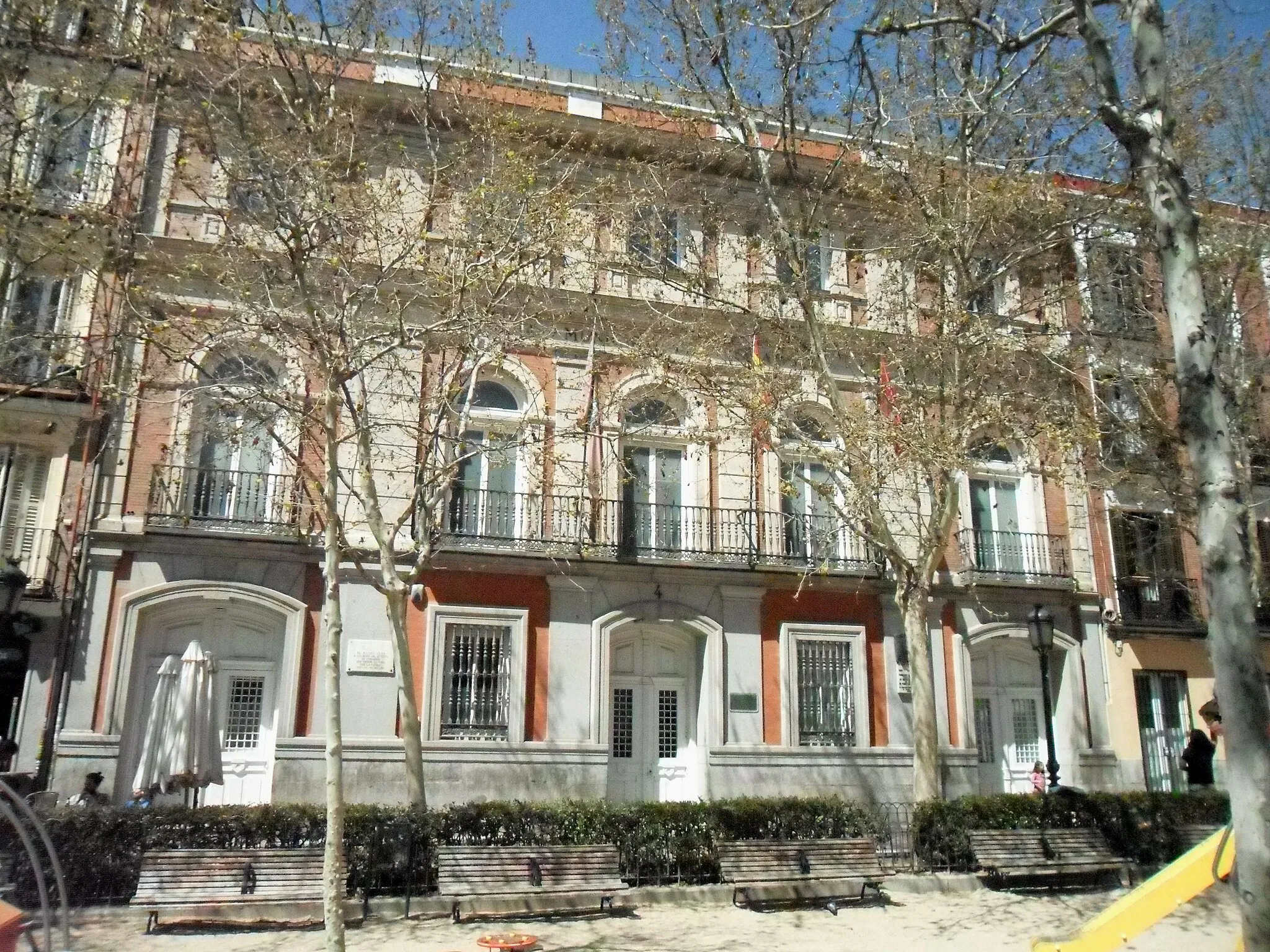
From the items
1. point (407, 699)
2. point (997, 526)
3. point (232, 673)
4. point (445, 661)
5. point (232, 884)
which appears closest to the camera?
point (232, 884)

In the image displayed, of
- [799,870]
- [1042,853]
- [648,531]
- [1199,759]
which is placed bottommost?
[799,870]

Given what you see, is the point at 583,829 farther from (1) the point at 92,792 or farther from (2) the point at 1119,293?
(2) the point at 1119,293

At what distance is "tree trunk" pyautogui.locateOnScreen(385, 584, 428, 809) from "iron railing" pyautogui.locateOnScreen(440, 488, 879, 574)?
3.69 metres

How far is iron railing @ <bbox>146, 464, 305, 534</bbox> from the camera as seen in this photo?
48.1 ft

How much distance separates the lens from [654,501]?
56.9 ft

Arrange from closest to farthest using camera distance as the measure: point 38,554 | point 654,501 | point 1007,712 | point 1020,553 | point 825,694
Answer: point 38,554 < point 825,694 < point 654,501 < point 1007,712 < point 1020,553

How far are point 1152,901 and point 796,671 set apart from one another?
10.5m

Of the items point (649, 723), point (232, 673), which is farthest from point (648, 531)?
point (232, 673)

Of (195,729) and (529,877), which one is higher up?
(195,729)

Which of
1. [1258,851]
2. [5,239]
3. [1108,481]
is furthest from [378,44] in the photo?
[1108,481]

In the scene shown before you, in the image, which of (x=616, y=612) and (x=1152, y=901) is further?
(x=616, y=612)

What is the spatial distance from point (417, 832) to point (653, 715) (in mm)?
6790

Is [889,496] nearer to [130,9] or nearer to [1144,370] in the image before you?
[1144,370]

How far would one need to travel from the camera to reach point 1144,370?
714 inches
